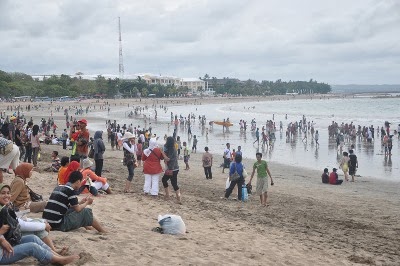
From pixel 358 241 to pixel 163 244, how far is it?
11.9ft

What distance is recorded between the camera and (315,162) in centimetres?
2428

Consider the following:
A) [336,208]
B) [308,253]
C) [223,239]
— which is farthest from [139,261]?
[336,208]

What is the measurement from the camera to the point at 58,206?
21.2ft

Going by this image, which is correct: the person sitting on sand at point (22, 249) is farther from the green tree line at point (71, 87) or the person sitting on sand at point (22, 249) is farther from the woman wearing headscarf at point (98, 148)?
the green tree line at point (71, 87)

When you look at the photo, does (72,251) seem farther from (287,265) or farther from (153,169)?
(153,169)

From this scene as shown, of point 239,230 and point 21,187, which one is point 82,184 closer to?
point 21,187

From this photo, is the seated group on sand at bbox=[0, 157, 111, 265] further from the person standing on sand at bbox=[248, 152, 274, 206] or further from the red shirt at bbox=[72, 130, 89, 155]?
the person standing on sand at bbox=[248, 152, 274, 206]

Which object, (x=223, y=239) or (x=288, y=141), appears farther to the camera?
(x=288, y=141)

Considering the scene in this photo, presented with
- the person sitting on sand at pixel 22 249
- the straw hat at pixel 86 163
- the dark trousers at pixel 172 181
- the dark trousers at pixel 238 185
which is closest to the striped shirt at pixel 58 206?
the person sitting on sand at pixel 22 249

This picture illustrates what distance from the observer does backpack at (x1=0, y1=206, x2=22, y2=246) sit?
5.12 m

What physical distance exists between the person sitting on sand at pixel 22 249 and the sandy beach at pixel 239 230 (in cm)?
22

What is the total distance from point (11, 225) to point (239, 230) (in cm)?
417

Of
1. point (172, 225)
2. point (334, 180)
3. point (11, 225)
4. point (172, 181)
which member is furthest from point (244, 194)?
point (11, 225)

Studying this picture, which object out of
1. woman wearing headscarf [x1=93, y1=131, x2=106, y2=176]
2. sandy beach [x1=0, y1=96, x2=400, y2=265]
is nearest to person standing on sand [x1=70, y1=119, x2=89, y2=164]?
woman wearing headscarf [x1=93, y1=131, x2=106, y2=176]
